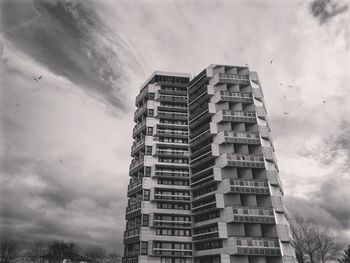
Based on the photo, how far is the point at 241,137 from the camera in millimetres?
67562

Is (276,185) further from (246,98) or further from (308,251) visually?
(308,251)

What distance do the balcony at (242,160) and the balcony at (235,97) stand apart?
53.1 ft

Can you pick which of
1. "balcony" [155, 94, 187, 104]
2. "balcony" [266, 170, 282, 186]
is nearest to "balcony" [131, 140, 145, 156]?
"balcony" [155, 94, 187, 104]

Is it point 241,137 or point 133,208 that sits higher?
point 241,137

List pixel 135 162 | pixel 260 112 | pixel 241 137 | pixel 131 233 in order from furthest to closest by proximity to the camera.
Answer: pixel 135 162 < pixel 260 112 < pixel 241 137 < pixel 131 233

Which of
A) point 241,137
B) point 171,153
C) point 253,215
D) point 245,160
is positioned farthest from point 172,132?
point 253,215

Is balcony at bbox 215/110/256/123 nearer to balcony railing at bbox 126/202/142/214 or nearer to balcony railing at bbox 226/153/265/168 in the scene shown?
balcony railing at bbox 226/153/265/168

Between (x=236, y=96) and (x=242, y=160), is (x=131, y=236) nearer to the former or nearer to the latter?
(x=242, y=160)

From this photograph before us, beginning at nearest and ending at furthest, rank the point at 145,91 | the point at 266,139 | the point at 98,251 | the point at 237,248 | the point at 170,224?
the point at 237,248 < the point at 170,224 < the point at 266,139 < the point at 145,91 < the point at 98,251

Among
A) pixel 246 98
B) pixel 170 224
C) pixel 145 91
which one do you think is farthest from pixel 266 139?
pixel 145 91

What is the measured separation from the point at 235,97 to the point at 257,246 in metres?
36.9

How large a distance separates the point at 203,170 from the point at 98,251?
141152 millimetres

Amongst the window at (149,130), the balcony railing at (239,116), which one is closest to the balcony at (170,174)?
the window at (149,130)

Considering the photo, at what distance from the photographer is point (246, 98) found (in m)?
74.0
